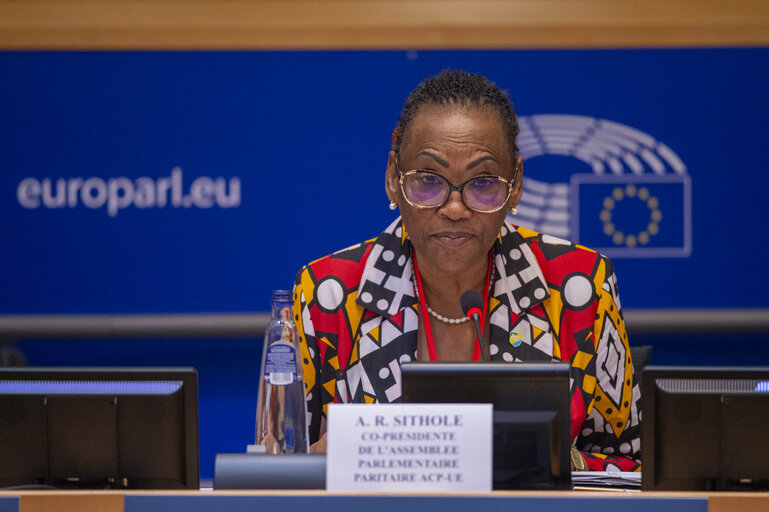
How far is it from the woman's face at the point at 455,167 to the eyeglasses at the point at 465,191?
1 centimetres

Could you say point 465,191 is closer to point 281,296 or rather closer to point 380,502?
point 281,296

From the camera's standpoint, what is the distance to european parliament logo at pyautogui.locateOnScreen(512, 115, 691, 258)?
3.48 m

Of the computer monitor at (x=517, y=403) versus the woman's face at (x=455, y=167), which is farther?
the woman's face at (x=455, y=167)

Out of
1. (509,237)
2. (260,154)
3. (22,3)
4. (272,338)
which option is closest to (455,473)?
(272,338)

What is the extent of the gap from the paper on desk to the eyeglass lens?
641 mm

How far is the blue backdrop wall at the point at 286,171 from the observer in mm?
3486

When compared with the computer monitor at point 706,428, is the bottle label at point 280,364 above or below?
above

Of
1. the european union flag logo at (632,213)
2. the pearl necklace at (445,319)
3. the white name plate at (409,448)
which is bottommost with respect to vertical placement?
the white name plate at (409,448)

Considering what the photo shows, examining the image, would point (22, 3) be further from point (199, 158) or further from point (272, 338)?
point (272, 338)

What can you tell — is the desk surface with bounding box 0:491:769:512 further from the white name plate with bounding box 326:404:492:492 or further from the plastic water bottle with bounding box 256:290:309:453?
the plastic water bottle with bounding box 256:290:309:453

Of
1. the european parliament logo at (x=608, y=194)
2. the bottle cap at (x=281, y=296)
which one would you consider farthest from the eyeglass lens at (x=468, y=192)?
the european parliament logo at (x=608, y=194)

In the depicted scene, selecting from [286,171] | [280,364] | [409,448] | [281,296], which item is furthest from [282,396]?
[286,171]

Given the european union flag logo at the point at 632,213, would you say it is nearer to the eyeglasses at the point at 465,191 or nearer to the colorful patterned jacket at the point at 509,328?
the colorful patterned jacket at the point at 509,328

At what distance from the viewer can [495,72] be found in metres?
3.51
